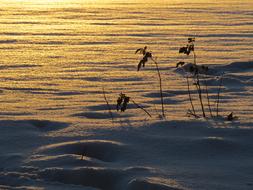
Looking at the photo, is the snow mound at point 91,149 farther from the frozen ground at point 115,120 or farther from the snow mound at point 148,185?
the snow mound at point 148,185

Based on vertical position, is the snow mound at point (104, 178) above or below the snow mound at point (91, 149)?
below

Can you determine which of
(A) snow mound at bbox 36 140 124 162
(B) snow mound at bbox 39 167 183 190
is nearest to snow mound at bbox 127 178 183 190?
(B) snow mound at bbox 39 167 183 190

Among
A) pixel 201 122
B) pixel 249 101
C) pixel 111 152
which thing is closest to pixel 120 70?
pixel 249 101

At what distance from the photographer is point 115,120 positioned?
13.2 feet

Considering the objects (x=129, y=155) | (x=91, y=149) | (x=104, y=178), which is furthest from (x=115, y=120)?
A: (x=104, y=178)

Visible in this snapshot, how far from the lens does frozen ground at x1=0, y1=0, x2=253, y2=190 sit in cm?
291

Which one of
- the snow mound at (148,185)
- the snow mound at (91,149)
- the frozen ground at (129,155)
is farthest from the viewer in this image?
the snow mound at (91,149)

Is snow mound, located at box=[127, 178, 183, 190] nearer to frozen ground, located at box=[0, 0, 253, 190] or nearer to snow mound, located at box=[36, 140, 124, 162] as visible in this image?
frozen ground, located at box=[0, 0, 253, 190]

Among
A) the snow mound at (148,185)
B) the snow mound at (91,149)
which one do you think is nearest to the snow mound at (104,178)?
the snow mound at (148,185)

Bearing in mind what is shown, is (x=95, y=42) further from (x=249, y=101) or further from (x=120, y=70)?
(x=249, y=101)

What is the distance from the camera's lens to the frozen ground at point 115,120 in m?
2.91

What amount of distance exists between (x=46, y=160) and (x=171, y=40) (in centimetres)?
684

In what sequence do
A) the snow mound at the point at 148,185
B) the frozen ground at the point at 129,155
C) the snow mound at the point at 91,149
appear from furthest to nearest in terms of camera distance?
1. the snow mound at the point at 91,149
2. the frozen ground at the point at 129,155
3. the snow mound at the point at 148,185

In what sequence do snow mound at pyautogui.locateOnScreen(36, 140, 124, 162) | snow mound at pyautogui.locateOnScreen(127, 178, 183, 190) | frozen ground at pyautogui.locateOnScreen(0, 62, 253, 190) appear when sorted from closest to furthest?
snow mound at pyautogui.locateOnScreen(127, 178, 183, 190), frozen ground at pyautogui.locateOnScreen(0, 62, 253, 190), snow mound at pyautogui.locateOnScreen(36, 140, 124, 162)
